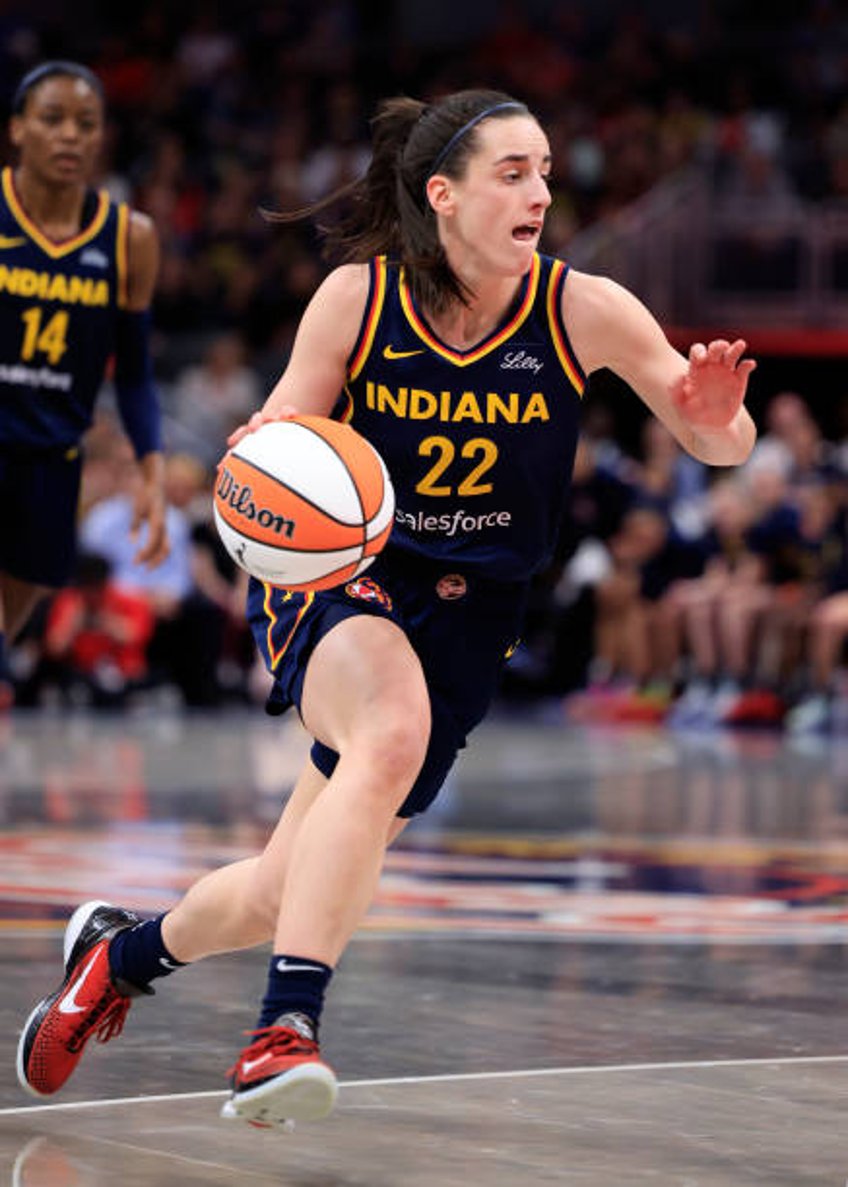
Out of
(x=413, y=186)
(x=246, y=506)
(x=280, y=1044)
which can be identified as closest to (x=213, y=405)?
(x=413, y=186)

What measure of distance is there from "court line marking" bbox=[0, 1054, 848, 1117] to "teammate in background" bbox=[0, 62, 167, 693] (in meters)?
2.74

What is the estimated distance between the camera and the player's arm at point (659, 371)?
4.36 meters

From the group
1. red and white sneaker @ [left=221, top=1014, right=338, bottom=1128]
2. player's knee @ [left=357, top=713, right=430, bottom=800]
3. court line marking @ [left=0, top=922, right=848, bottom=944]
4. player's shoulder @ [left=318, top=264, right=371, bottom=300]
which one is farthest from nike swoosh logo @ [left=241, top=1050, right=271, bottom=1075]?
court line marking @ [left=0, top=922, right=848, bottom=944]

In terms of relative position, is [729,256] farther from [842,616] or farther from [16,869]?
[16,869]

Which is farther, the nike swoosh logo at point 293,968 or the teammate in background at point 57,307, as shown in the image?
the teammate in background at point 57,307

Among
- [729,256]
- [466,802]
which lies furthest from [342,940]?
[729,256]

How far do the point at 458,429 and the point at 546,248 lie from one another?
14335 millimetres

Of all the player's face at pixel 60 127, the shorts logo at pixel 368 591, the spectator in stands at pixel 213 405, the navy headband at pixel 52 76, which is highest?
the spectator in stands at pixel 213 405

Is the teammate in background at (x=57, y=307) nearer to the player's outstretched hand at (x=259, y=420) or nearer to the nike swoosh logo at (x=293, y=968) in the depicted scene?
the player's outstretched hand at (x=259, y=420)

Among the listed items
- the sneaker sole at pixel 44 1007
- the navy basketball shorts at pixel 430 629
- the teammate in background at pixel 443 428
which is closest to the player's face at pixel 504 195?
the teammate in background at pixel 443 428

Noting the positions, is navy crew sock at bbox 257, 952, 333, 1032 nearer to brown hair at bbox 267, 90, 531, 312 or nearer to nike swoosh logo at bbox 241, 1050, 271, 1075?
nike swoosh logo at bbox 241, 1050, 271, 1075

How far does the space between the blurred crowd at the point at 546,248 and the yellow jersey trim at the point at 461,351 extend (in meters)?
7.56

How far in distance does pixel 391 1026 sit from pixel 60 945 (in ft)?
4.12

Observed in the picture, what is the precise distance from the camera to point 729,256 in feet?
60.6
